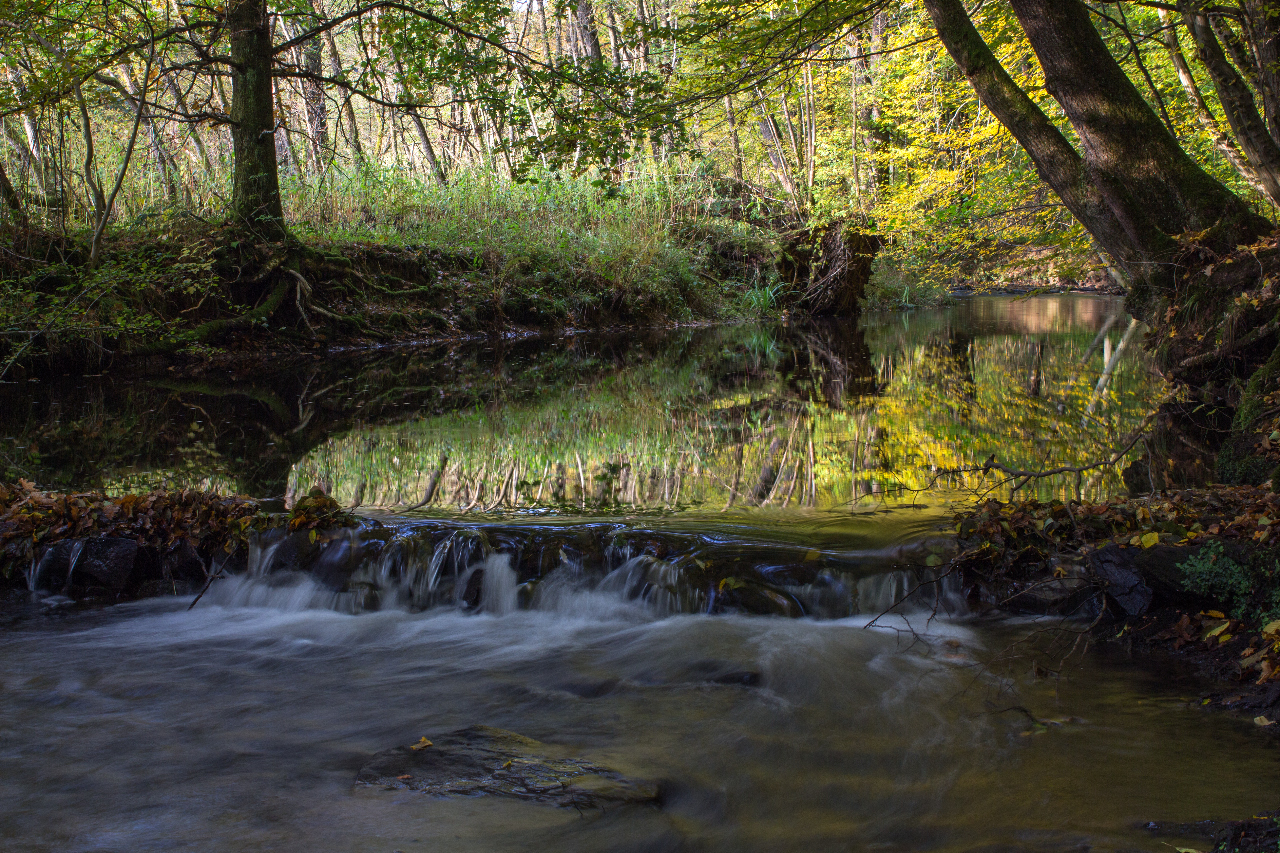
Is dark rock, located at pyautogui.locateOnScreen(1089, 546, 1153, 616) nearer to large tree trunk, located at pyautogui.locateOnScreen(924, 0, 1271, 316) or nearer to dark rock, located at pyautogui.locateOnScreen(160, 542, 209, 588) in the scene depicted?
large tree trunk, located at pyautogui.locateOnScreen(924, 0, 1271, 316)

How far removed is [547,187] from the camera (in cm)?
1622

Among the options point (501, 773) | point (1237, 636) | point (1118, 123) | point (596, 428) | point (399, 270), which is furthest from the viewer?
point (399, 270)

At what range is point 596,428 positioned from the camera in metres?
7.51

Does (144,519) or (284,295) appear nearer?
(144,519)

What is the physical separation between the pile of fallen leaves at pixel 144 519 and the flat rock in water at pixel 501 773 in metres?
2.22

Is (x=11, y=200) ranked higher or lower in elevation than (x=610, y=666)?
higher

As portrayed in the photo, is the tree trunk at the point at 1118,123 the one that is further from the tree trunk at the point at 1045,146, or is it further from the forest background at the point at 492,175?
the forest background at the point at 492,175

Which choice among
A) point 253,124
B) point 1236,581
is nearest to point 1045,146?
point 1236,581

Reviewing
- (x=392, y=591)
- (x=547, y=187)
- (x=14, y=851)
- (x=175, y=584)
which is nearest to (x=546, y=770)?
(x=14, y=851)

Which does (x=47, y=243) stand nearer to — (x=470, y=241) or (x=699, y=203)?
(x=470, y=241)

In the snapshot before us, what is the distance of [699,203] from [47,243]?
14.8 meters

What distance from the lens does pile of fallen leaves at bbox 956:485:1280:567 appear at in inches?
139

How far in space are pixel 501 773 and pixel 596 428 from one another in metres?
5.09

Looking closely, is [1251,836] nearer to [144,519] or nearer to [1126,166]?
[144,519]
